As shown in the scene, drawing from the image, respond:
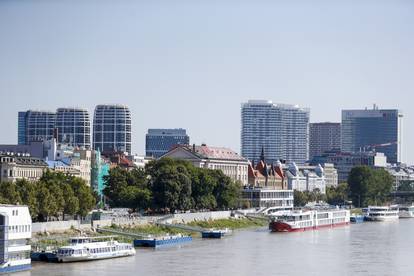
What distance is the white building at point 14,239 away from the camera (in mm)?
54906

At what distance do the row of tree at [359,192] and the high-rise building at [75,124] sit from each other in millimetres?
48405

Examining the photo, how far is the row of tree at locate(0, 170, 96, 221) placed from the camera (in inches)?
2849

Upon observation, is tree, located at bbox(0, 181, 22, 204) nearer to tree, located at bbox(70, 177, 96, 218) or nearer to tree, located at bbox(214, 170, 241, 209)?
tree, located at bbox(70, 177, 96, 218)

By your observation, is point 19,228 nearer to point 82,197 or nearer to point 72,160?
point 82,197

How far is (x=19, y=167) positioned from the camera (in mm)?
98750

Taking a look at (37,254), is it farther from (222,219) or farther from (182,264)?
(222,219)

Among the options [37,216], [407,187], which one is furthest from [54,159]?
[407,187]

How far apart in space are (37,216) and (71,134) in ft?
387

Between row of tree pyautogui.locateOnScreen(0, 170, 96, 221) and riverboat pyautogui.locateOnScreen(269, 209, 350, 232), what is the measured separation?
70.0 ft

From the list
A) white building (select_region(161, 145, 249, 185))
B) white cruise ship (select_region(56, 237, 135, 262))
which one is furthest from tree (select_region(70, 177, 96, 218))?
white building (select_region(161, 145, 249, 185))

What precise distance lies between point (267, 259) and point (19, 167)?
37.8 meters

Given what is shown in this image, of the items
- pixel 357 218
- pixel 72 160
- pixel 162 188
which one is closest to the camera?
pixel 162 188

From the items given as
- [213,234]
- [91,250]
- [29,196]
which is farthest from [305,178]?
[91,250]

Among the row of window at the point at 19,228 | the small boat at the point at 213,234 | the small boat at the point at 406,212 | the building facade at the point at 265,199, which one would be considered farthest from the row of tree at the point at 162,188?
the small boat at the point at 406,212
